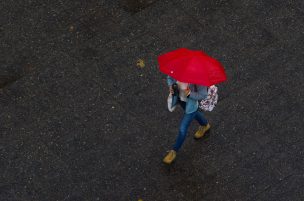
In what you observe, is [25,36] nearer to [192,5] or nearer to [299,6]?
[192,5]

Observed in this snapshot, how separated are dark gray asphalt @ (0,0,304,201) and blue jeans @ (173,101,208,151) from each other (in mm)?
336

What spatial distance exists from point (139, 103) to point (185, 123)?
4.12 feet

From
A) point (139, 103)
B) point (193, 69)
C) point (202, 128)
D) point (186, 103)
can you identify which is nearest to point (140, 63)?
point (139, 103)

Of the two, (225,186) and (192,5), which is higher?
(192,5)

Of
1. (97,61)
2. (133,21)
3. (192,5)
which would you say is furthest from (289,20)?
(97,61)

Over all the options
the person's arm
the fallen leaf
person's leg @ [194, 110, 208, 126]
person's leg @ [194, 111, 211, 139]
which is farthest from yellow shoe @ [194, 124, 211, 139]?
the fallen leaf

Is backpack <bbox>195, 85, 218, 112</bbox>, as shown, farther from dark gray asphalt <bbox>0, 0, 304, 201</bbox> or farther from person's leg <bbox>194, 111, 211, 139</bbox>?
dark gray asphalt <bbox>0, 0, 304, 201</bbox>

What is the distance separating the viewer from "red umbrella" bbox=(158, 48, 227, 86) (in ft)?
20.5

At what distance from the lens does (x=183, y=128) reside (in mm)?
7164

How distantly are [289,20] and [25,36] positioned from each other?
4233 millimetres

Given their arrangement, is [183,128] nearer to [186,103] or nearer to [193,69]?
[186,103]

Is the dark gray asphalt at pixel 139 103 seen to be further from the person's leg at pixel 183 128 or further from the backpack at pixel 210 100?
the backpack at pixel 210 100

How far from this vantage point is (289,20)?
9.27 meters

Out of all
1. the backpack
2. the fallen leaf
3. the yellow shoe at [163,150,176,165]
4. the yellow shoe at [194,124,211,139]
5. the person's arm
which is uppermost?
the person's arm
